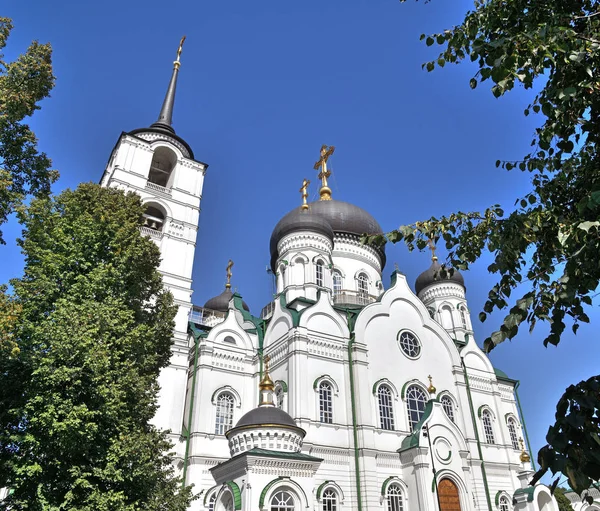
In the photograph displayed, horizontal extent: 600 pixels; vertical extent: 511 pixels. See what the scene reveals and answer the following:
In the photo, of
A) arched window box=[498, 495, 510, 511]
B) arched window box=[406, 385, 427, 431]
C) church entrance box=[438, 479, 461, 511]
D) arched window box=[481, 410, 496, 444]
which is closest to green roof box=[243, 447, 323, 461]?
church entrance box=[438, 479, 461, 511]

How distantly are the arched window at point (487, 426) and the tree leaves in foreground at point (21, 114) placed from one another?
2329cm

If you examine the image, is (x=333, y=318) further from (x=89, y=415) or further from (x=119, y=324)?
(x=89, y=415)

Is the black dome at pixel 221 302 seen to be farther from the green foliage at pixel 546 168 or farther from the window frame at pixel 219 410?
the green foliage at pixel 546 168

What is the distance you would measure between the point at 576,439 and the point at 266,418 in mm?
13220

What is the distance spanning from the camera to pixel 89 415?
937 centimetres

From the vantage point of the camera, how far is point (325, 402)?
20594 millimetres

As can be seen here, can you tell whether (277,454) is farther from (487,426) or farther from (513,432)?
(513,432)

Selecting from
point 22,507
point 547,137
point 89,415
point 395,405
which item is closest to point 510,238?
point 547,137

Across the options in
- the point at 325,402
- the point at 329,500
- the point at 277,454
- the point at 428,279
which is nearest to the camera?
the point at 277,454

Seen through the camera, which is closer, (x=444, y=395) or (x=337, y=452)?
(x=337, y=452)

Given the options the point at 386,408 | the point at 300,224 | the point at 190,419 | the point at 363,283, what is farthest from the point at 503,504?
the point at 300,224

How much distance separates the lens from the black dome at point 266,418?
51.1ft

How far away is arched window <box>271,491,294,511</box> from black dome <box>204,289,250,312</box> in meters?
17.3

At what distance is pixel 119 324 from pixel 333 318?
12.8 metres
